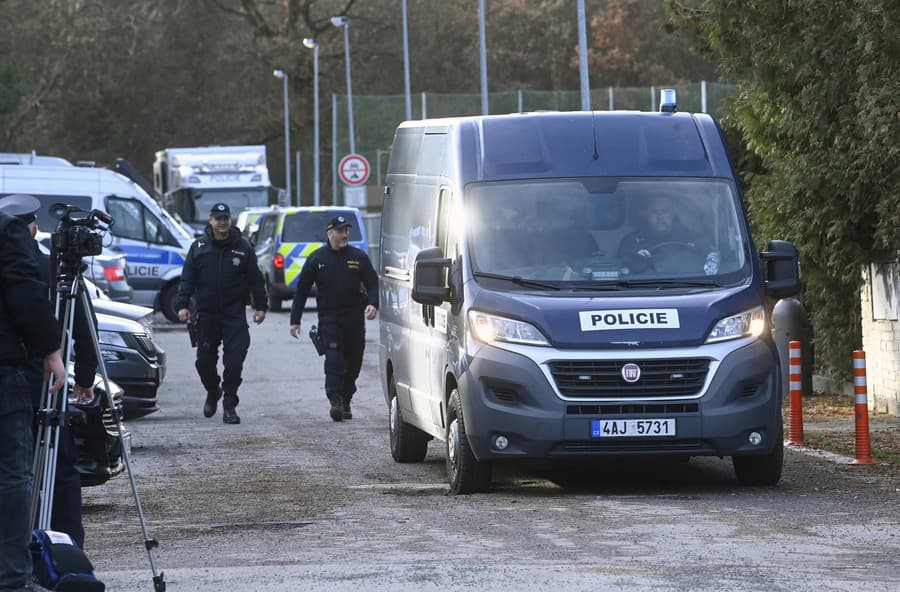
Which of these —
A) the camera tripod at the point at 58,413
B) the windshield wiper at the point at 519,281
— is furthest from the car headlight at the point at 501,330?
the camera tripod at the point at 58,413

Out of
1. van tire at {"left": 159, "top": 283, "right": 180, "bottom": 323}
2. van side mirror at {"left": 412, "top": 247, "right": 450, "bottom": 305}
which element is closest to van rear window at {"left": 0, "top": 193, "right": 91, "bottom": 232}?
van tire at {"left": 159, "top": 283, "right": 180, "bottom": 323}

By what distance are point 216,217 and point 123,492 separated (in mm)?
5504

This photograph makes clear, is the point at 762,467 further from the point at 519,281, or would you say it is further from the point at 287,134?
the point at 287,134

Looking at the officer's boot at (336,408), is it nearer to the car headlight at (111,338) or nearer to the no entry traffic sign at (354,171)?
the car headlight at (111,338)

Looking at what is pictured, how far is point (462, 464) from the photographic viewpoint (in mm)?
11516

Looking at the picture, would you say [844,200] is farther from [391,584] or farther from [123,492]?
[391,584]

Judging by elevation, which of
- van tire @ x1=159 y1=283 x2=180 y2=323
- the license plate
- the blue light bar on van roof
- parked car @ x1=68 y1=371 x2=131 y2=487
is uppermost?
the blue light bar on van roof

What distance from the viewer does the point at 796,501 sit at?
36.1ft

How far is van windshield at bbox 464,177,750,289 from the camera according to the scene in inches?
460

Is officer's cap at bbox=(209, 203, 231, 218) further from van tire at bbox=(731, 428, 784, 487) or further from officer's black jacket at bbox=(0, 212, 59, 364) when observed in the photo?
officer's black jacket at bbox=(0, 212, 59, 364)

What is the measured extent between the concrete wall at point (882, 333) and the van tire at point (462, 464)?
6.34 m

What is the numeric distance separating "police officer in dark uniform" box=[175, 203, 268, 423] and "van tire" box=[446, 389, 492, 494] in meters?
5.88

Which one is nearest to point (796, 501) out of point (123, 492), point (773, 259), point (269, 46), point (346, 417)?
point (773, 259)

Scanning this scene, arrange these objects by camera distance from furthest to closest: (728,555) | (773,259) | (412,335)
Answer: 1. (412,335)
2. (773,259)
3. (728,555)
